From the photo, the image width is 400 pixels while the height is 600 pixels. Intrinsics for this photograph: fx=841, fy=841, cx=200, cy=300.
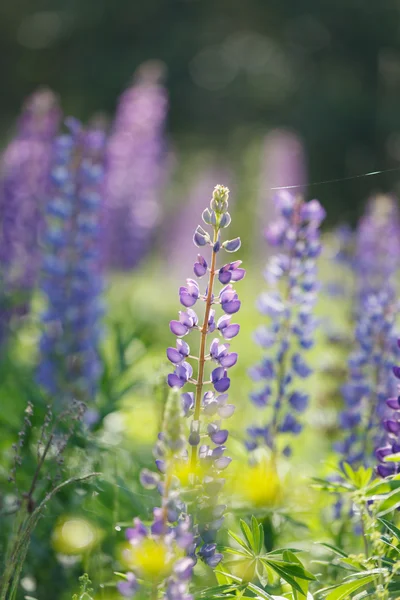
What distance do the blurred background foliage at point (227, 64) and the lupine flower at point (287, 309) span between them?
1586 centimetres

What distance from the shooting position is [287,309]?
2.58 meters

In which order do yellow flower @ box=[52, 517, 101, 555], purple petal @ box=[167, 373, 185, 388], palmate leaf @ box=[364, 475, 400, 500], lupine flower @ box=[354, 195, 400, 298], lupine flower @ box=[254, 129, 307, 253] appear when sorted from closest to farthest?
1. purple petal @ box=[167, 373, 185, 388]
2. palmate leaf @ box=[364, 475, 400, 500]
3. yellow flower @ box=[52, 517, 101, 555]
4. lupine flower @ box=[354, 195, 400, 298]
5. lupine flower @ box=[254, 129, 307, 253]

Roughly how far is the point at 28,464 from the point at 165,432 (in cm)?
138

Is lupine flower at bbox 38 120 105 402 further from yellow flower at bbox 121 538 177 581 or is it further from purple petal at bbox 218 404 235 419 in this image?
yellow flower at bbox 121 538 177 581

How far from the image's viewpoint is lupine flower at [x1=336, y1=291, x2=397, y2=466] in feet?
8.34

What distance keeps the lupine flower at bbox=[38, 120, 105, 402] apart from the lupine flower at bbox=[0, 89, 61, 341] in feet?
3.72

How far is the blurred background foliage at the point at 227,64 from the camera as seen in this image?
1867cm

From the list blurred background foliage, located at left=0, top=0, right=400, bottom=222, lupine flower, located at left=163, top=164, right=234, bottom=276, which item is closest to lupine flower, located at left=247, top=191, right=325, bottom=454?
lupine flower, located at left=163, top=164, right=234, bottom=276

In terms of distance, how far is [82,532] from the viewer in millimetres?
2176

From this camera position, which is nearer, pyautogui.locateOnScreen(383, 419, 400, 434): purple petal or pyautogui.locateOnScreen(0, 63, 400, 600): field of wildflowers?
pyautogui.locateOnScreen(0, 63, 400, 600): field of wildflowers

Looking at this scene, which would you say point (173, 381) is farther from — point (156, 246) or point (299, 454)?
point (156, 246)

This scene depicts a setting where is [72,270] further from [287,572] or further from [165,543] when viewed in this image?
[165,543]

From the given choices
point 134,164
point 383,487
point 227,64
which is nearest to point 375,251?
point 383,487

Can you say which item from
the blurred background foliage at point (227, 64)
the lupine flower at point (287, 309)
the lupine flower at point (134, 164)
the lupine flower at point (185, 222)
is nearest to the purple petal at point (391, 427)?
the lupine flower at point (287, 309)
